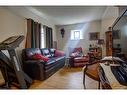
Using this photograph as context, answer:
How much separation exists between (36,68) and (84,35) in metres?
4.48

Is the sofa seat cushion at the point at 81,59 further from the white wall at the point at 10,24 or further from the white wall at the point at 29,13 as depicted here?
the white wall at the point at 10,24

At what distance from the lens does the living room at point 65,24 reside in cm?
462

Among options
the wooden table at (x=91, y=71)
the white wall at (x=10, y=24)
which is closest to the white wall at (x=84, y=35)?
the white wall at (x=10, y=24)

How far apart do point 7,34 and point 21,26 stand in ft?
2.48

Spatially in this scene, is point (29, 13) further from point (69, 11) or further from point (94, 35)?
point (94, 35)

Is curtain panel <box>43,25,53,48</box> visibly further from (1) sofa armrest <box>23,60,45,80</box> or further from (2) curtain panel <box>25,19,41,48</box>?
(1) sofa armrest <box>23,60,45,80</box>

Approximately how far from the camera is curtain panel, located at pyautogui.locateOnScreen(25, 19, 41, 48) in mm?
5109

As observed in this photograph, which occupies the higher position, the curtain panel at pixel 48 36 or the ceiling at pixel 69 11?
the ceiling at pixel 69 11

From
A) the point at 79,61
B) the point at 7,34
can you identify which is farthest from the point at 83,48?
the point at 7,34

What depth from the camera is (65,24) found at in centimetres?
825

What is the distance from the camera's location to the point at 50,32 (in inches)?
282

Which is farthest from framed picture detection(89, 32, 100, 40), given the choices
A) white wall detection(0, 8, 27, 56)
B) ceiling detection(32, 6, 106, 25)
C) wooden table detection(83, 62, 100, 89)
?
wooden table detection(83, 62, 100, 89)
